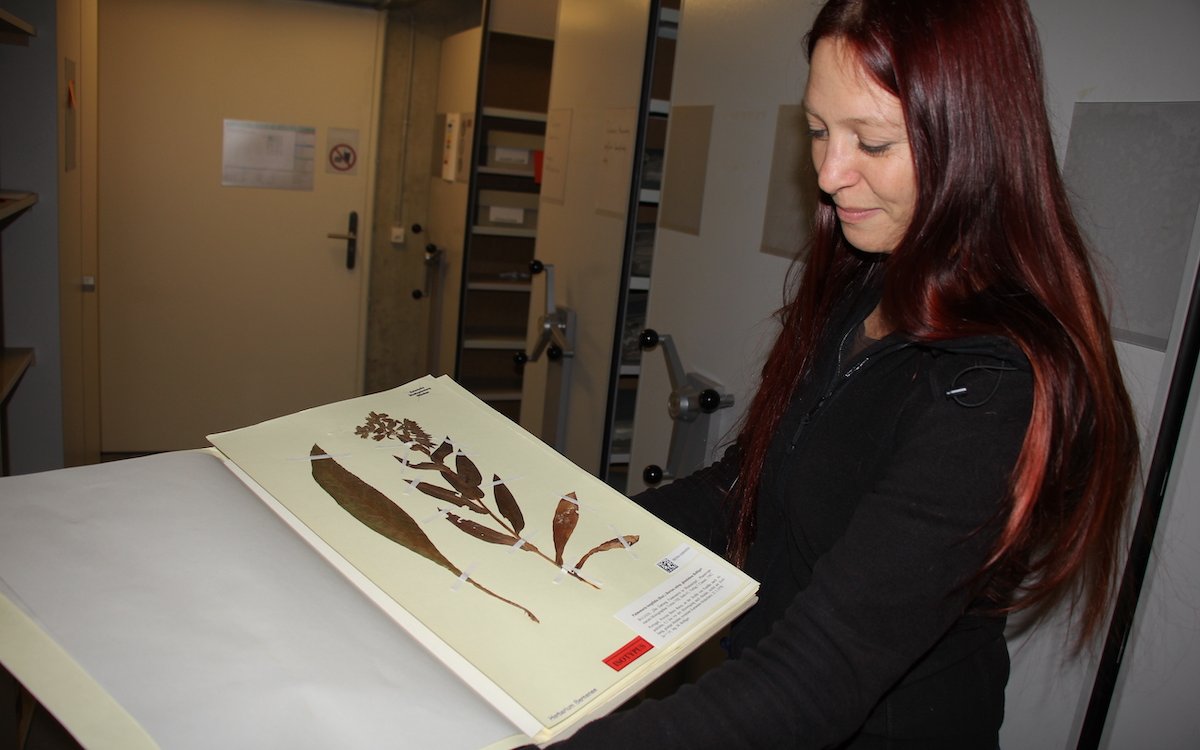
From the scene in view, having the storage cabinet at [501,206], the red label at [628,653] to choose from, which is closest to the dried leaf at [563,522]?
the red label at [628,653]

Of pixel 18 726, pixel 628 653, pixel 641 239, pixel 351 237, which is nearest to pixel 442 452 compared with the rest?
pixel 628 653

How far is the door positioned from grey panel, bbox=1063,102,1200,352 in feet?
12.4

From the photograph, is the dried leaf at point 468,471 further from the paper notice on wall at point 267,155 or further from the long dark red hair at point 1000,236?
the paper notice on wall at point 267,155

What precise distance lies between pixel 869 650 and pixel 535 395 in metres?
2.25

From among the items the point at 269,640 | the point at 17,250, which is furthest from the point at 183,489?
the point at 17,250

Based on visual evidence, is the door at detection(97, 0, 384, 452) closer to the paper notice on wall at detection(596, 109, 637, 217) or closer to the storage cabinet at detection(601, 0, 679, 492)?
the paper notice on wall at detection(596, 109, 637, 217)

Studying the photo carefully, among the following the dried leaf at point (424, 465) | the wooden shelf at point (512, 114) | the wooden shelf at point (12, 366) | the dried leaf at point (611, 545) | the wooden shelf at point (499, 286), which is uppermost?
the wooden shelf at point (512, 114)

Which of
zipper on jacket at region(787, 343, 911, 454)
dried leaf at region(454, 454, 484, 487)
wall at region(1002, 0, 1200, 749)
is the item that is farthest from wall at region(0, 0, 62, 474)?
wall at region(1002, 0, 1200, 749)

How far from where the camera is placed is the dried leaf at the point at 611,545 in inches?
29.7

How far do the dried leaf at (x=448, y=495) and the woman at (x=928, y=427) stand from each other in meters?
0.27

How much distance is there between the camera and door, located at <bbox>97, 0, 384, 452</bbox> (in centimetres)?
389

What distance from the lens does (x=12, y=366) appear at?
7.39ft

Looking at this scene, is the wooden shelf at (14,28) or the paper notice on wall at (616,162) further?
the paper notice on wall at (616,162)

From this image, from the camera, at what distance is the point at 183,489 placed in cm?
77
